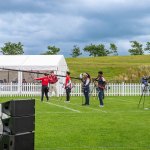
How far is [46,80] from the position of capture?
27781 mm

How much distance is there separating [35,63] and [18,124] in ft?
87.6

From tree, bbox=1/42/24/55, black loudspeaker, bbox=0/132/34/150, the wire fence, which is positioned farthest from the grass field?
tree, bbox=1/42/24/55

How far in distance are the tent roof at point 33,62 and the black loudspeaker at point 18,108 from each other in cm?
2554

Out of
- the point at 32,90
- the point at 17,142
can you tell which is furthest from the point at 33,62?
the point at 17,142

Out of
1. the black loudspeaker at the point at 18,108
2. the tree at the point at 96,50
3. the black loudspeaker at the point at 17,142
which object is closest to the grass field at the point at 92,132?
the black loudspeaker at the point at 17,142

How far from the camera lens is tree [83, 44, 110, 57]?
113750 mm

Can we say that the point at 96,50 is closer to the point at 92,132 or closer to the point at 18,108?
the point at 92,132

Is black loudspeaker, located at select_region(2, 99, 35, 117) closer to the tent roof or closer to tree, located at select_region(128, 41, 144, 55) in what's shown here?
the tent roof

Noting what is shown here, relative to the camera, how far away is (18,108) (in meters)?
7.96

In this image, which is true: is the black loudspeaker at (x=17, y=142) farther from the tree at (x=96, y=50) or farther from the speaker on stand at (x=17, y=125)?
the tree at (x=96, y=50)

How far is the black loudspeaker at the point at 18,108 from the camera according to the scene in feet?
25.9

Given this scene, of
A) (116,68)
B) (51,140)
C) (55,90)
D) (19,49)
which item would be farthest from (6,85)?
(19,49)

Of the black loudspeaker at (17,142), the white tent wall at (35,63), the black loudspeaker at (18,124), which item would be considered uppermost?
the white tent wall at (35,63)

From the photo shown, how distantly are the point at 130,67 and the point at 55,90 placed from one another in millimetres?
37614
